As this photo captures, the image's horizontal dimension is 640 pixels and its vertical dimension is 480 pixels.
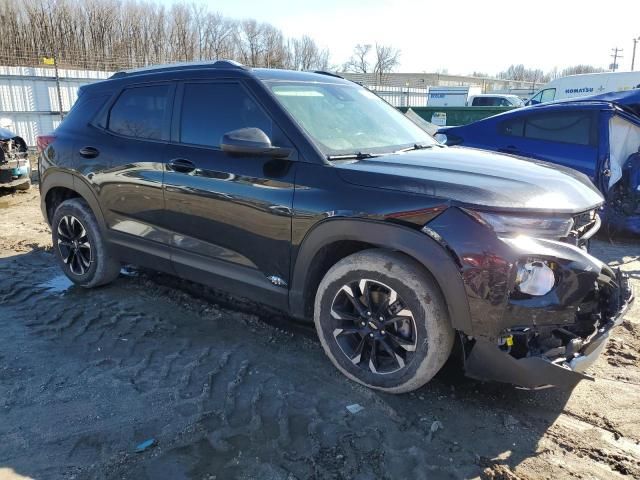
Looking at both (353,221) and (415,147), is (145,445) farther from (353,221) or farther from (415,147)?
(415,147)

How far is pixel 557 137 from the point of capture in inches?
262

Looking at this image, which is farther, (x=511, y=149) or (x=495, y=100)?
(x=495, y=100)

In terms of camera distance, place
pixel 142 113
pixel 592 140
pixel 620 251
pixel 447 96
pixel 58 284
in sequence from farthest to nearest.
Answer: pixel 447 96 < pixel 592 140 < pixel 620 251 < pixel 58 284 < pixel 142 113

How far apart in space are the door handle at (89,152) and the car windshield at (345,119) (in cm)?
181

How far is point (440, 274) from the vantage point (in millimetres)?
2594

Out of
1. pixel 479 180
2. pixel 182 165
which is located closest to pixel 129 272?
pixel 182 165

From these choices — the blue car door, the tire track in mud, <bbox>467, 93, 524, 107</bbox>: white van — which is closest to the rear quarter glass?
the tire track in mud

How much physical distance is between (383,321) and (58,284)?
350cm

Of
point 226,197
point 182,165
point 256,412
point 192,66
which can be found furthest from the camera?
point 192,66

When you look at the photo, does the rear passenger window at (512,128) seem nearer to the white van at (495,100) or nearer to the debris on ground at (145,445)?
the debris on ground at (145,445)

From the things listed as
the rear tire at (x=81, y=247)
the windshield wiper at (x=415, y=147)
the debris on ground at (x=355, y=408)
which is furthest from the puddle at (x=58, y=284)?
the windshield wiper at (x=415, y=147)

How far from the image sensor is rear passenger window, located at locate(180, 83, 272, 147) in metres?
3.41

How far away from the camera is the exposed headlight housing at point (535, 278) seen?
2.48 metres

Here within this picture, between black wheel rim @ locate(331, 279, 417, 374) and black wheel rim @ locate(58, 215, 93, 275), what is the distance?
2.66m
